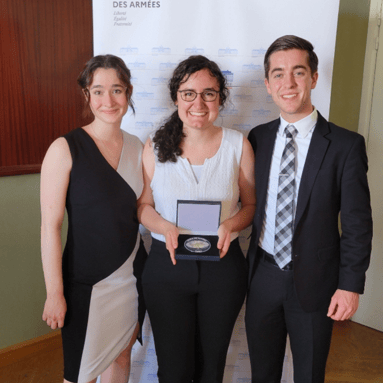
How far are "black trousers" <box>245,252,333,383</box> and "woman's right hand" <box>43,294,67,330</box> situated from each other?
0.83m

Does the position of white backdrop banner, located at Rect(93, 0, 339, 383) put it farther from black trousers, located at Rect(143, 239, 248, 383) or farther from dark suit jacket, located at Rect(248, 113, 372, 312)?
black trousers, located at Rect(143, 239, 248, 383)

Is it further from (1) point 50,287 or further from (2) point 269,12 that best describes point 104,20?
(1) point 50,287

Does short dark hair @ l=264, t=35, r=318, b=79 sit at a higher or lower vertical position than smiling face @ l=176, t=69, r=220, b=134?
higher

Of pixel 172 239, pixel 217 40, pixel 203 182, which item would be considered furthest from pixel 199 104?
pixel 217 40

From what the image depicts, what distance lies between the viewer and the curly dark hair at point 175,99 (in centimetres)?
152

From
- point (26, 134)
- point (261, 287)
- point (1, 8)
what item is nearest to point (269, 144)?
point (261, 287)

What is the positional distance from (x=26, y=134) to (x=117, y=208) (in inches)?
47.6

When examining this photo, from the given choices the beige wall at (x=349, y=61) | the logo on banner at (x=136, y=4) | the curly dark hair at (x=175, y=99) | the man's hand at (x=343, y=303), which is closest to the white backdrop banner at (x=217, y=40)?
the logo on banner at (x=136, y=4)

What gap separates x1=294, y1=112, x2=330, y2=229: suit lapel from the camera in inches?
56.3

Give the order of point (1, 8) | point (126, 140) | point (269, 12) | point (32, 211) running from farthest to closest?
point (32, 211), point (1, 8), point (269, 12), point (126, 140)

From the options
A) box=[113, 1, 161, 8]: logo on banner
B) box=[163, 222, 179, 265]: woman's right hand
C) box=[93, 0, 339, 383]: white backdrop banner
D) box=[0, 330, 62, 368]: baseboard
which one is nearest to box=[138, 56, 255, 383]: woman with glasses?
box=[163, 222, 179, 265]: woman's right hand

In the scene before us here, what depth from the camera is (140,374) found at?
227 cm

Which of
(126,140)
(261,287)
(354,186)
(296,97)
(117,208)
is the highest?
(296,97)

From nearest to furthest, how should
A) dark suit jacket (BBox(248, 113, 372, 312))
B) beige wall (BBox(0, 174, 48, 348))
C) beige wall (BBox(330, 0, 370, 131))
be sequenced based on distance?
dark suit jacket (BBox(248, 113, 372, 312)) → beige wall (BBox(0, 174, 48, 348)) → beige wall (BBox(330, 0, 370, 131))
